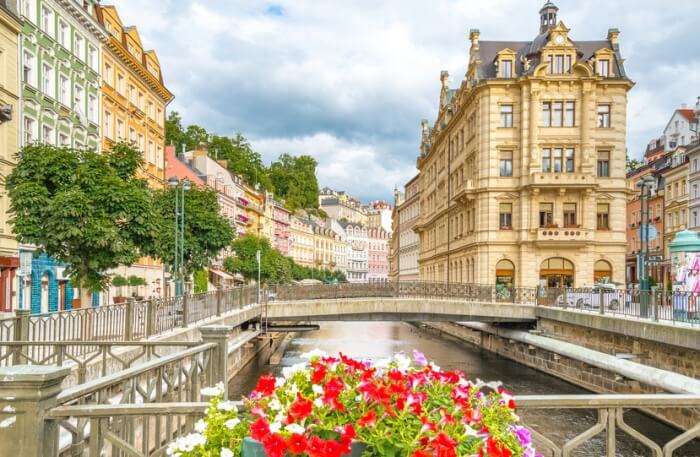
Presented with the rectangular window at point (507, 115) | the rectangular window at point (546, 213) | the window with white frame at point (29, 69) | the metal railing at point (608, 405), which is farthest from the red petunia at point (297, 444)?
the rectangular window at point (507, 115)

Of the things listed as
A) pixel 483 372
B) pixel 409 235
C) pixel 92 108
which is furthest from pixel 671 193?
pixel 92 108

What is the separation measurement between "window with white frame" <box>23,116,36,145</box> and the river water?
14535 millimetres

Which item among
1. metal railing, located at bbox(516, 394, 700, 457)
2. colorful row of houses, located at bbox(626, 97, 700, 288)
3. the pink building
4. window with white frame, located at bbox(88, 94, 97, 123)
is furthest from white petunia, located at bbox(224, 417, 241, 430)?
the pink building

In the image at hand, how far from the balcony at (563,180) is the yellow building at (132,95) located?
24.3 m

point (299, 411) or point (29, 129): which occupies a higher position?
point (29, 129)

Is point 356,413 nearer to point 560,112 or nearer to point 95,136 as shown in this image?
point 95,136

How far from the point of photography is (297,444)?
10.4 feet

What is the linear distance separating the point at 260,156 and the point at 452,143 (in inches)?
2309

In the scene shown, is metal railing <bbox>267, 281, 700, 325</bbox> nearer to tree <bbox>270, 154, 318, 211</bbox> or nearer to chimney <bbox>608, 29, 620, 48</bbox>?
chimney <bbox>608, 29, 620, 48</bbox>

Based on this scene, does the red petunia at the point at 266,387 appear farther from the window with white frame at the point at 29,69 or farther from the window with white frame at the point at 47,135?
the window with white frame at the point at 47,135

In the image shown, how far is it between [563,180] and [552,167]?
4.14 ft

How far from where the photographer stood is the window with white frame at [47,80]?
33.2 meters

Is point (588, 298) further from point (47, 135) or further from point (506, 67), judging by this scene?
point (47, 135)

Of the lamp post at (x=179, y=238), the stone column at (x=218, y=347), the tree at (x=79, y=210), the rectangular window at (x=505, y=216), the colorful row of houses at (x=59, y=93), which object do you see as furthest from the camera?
the rectangular window at (x=505, y=216)
